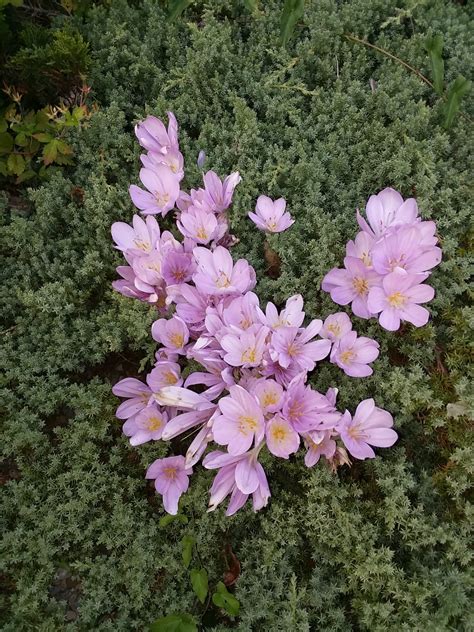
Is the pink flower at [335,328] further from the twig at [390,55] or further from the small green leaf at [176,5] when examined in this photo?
the small green leaf at [176,5]

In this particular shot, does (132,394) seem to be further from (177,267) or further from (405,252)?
(405,252)

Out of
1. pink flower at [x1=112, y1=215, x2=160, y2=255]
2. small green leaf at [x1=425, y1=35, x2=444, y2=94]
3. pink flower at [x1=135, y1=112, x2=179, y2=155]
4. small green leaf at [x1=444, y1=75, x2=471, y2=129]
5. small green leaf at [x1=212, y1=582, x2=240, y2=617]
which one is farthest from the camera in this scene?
small green leaf at [x1=425, y1=35, x2=444, y2=94]

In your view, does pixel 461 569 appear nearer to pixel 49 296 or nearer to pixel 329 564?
pixel 329 564

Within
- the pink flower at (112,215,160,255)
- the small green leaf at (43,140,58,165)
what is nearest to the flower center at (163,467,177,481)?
the pink flower at (112,215,160,255)

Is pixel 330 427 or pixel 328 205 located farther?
pixel 328 205

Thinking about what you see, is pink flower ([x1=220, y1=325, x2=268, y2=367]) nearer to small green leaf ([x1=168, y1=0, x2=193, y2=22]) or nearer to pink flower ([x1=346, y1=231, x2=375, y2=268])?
pink flower ([x1=346, y1=231, x2=375, y2=268])

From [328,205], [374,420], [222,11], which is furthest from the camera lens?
[222,11]

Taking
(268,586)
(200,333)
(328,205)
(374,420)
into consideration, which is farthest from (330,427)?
(328,205)

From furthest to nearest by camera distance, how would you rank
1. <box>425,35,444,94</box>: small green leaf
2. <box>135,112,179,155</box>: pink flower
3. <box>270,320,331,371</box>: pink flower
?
1. <box>425,35,444,94</box>: small green leaf
2. <box>135,112,179,155</box>: pink flower
3. <box>270,320,331,371</box>: pink flower
